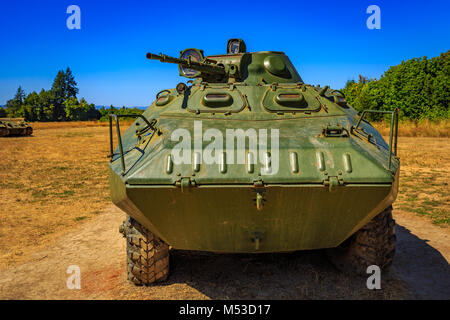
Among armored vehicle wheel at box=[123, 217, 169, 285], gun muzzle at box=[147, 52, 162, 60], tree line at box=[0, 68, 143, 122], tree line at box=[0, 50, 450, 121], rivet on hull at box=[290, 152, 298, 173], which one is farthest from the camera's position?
tree line at box=[0, 68, 143, 122]

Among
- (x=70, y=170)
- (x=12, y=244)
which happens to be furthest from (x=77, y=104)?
(x=12, y=244)

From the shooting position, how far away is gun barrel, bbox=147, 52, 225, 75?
4471 mm

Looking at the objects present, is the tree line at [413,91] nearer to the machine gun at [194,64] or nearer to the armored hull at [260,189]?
the machine gun at [194,64]

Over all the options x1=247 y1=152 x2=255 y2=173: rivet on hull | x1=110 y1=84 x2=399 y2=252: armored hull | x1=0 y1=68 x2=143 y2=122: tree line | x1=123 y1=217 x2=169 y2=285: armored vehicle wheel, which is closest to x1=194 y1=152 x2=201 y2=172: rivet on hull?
x1=110 y1=84 x2=399 y2=252: armored hull

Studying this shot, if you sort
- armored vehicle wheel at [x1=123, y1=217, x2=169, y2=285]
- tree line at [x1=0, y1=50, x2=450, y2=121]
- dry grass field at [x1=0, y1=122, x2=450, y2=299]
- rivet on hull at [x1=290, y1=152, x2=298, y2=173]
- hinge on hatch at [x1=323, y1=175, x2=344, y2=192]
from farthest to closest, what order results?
tree line at [x1=0, y1=50, x2=450, y2=121]
dry grass field at [x1=0, y1=122, x2=450, y2=299]
armored vehicle wheel at [x1=123, y1=217, x2=169, y2=285]
rivet on hull at [x1=290, y1=152, x2=298, y2=173]
hinge on hatch at [x1=323, y1=175, x2=344, y2=192]

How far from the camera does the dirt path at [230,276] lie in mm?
4488

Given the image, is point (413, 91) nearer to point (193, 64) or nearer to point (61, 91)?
point (193, 64)

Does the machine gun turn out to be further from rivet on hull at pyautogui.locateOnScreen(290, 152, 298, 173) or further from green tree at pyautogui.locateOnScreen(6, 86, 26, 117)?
green tree at pyautogui.locateOnScreen(6, 86, 26, 117)

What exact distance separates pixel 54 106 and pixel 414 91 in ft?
202

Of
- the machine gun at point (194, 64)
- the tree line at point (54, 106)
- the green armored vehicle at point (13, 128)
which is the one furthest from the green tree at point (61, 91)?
the machine gun at point (194, 64)

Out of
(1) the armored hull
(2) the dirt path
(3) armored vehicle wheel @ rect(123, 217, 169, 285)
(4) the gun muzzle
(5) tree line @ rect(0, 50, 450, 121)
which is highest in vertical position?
(5) tree line @ rect(0, 50, 450, 121)

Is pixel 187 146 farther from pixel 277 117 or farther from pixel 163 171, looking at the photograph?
pixel 277 117

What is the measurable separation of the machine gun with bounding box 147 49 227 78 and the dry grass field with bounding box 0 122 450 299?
2.51m
